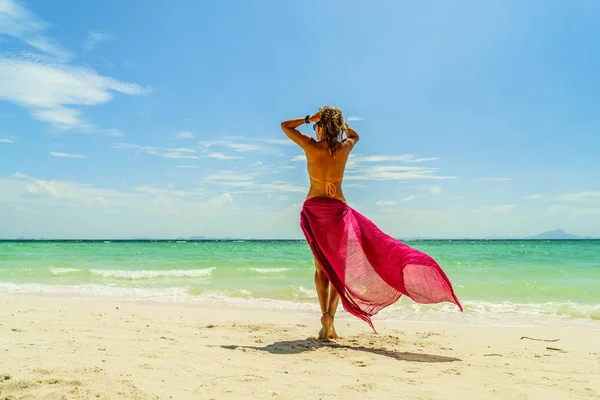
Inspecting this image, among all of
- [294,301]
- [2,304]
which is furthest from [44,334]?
[294,301]

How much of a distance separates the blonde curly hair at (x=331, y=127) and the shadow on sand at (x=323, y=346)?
6.29 ft

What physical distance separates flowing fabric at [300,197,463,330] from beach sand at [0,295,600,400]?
0.50 m

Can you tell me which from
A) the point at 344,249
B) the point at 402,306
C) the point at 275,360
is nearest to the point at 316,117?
the point at 344,249

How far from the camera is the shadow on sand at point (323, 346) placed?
4.29 m

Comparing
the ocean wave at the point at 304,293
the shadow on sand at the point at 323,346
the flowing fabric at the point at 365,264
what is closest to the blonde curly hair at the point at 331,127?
the flowing fabric at the point at 365,264

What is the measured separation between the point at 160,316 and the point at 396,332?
3.19m

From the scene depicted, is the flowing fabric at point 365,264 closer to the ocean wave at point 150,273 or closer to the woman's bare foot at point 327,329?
the woman's bare foot at point 327,329

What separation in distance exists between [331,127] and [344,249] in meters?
1.24

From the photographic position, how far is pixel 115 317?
6.25 meters

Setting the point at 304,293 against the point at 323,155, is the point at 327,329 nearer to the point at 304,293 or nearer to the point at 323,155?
the point at 323,155

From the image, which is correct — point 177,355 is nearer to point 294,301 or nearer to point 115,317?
point 115,317

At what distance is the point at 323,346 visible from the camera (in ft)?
15.5

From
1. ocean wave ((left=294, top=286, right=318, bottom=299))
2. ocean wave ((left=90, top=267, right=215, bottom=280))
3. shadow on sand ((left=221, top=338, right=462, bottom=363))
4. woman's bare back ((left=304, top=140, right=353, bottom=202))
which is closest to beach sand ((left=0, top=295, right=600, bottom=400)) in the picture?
shadow on sand ((left=221, top=338, right=462, bottom=363))

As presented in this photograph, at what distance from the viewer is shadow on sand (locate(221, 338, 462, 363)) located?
14.1 ft
